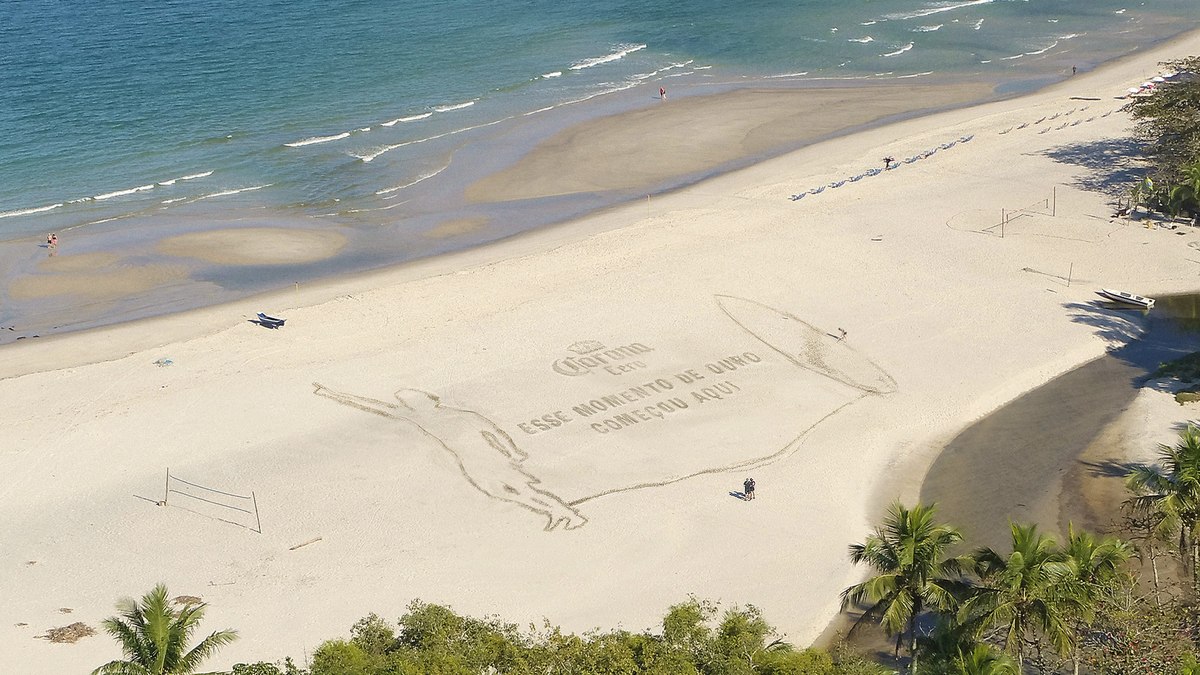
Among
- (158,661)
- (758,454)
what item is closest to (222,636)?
(158,661)

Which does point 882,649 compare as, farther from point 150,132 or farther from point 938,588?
point 150,132

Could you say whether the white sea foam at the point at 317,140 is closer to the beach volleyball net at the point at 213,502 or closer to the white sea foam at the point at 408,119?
the white sea foam at the point at 408,119

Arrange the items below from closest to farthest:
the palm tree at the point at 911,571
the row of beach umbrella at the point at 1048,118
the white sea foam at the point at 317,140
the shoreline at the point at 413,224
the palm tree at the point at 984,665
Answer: the palm tree at the point at 984,665 → the palm tree at the point at 911,571 → the shoreline at the point at 413,224 → the row of beach umbrella at the point at 1048,118 → the white sea foam at the point at 317,140

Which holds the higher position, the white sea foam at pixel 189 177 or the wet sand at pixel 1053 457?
the white sea foam at pixel 189 177

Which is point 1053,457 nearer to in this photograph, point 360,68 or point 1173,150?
point 1173,150

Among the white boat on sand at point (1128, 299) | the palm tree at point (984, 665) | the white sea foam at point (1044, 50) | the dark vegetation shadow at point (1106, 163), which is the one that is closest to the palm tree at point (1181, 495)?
the palm tree at point (984, 665)

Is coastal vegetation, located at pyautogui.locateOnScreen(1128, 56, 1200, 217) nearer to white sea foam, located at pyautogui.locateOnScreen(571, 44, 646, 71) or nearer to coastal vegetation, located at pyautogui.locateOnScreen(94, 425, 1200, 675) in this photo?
coastal vegetation, located at pyautogui.locateOnScreen(94, 425, 1200, 675)

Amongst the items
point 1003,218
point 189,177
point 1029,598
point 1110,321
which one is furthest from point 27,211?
point 1029,598
